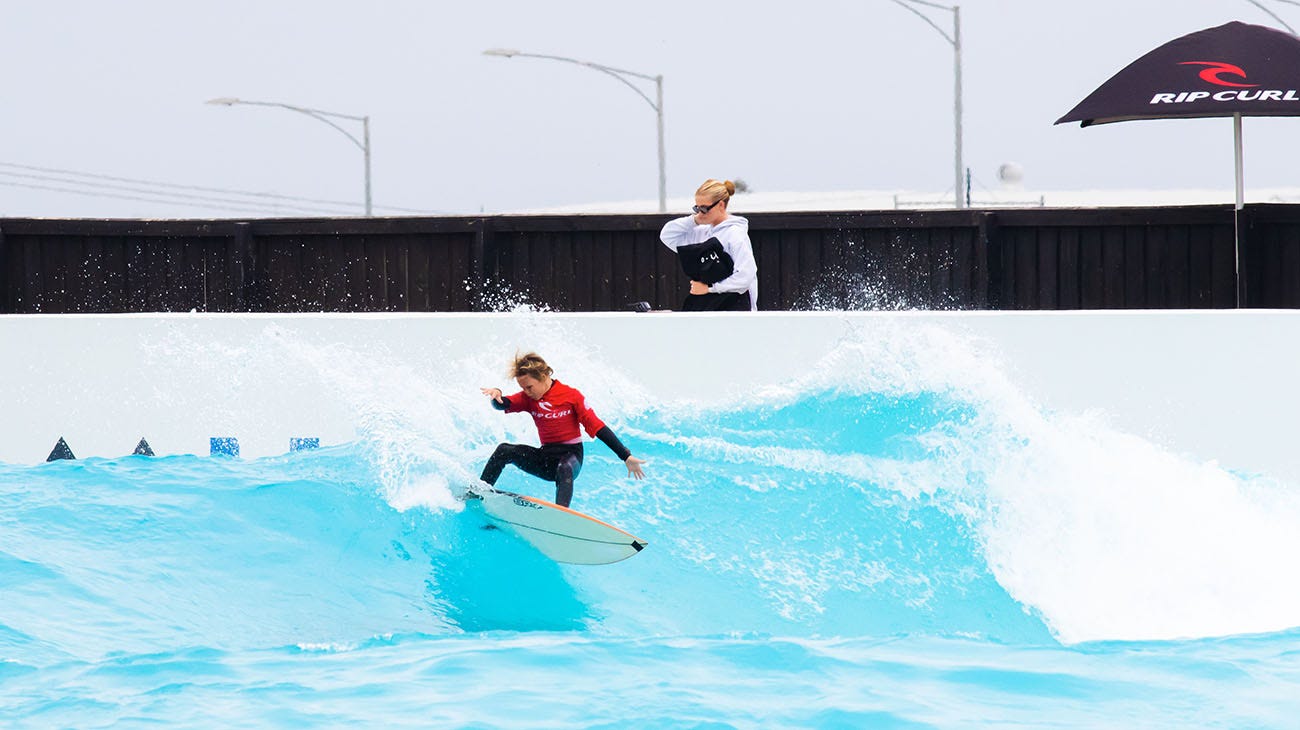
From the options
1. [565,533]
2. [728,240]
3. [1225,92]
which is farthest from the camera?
[1225,92]

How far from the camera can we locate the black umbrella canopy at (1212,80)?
40.7ft

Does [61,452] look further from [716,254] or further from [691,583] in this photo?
[691,583]

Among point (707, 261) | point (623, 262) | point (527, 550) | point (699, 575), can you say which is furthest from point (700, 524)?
point (623, 262)

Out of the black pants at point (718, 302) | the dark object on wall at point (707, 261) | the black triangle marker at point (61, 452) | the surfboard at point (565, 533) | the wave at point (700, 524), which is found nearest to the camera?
the wave at point (700, 524)

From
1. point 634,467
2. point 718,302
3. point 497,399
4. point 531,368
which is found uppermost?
point 718,302

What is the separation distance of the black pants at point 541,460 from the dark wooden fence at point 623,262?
195 inches

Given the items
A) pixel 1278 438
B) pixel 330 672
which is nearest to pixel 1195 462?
pixel 1278 438

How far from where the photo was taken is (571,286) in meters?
13.7

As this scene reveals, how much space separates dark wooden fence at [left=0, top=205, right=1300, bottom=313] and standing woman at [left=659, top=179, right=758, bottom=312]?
2.69 metres

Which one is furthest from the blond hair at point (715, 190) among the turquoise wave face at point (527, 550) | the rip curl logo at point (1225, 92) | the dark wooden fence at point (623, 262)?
Answer: the rip curl logo at point (1225, 92)

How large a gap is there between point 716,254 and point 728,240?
18 centimetres

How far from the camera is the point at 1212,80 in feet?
41.1

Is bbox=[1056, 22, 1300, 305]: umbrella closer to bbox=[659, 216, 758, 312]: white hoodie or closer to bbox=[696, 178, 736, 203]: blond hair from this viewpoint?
bbox=[659, 216, 758, 312]: white hoodie

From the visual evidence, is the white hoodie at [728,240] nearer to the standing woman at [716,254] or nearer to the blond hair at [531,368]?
the standing woman at [716,254]
